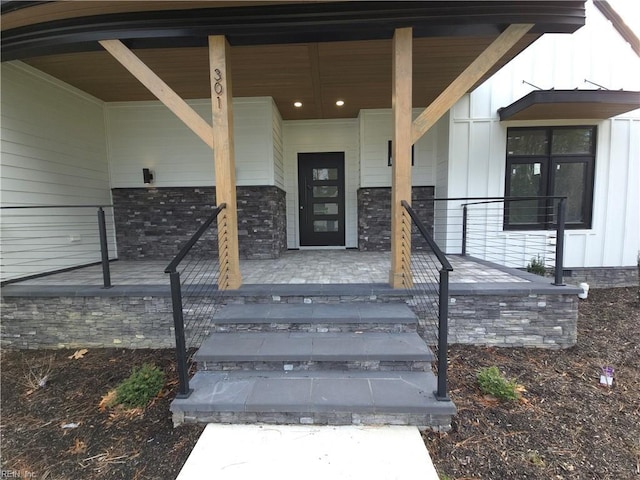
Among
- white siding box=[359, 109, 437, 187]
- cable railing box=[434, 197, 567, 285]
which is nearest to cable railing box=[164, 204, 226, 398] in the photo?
white siding box=[359, 109, 437, 187]

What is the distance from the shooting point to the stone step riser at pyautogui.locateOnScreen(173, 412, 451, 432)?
1.95 meters

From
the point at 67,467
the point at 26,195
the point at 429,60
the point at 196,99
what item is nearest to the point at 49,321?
the point at 26,195

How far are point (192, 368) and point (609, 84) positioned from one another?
7354 millimetres

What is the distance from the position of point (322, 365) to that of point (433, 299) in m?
1.39

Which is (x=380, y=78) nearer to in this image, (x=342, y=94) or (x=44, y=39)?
(x=342, y=94)

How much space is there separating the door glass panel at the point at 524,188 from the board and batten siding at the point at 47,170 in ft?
22.6

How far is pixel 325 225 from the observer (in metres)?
6.44

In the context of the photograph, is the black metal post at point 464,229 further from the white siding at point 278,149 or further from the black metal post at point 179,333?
the black metal post at point 179,333

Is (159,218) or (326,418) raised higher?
(159,218)

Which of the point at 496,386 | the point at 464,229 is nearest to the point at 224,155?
the point at 496,386

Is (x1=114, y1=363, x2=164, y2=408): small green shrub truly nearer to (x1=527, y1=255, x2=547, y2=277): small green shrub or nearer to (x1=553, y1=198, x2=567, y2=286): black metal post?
(x1=553, y1=198, x2=567, y2=286): black metal post

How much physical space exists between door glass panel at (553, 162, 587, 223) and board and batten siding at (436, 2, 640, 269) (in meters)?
0.21

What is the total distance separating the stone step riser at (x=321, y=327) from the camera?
2686 millimetres

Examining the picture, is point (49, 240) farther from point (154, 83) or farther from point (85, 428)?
point (85, 428)
